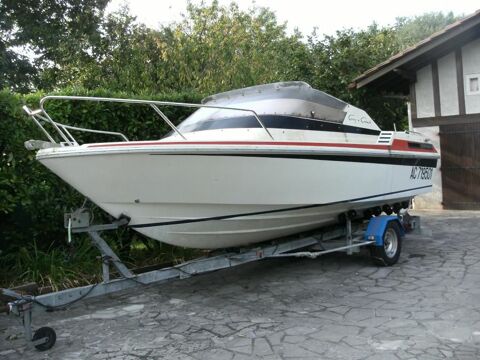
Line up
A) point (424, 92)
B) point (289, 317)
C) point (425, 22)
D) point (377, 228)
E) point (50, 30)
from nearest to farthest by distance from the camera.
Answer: point (289, 317), point (377, 228), point (424, 92), point (50, 30), point (425, 22)

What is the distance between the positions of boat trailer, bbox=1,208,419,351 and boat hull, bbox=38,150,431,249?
0.58ft

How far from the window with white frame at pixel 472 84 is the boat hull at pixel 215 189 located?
638 centimetres

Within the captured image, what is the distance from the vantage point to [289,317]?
4.66 m

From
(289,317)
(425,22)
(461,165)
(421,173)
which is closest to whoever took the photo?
(289,317)

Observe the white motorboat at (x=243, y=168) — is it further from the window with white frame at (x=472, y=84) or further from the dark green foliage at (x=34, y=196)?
the window with white frame at (x=472, y=84)

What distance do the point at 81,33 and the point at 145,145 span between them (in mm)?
14466

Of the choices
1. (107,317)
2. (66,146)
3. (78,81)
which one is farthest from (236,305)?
(78,81)

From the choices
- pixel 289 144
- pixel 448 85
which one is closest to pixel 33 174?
pixel 289 144

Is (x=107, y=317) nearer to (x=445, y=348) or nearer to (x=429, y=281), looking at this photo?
(x=445, y=348)

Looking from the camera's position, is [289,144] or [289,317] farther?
[289,144]

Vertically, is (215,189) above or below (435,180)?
above

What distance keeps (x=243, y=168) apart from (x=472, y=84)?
838 cm

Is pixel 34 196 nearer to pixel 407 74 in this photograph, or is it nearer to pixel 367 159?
pixel 367 159

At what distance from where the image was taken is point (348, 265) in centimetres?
664
